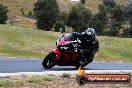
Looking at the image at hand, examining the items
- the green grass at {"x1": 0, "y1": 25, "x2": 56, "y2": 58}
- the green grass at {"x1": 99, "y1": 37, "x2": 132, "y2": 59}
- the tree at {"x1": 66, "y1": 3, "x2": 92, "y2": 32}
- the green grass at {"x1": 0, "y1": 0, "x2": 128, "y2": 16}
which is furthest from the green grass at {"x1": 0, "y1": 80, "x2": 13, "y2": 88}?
the green grass at {"x1": 0, "y1": 0, "x2": 128, "y2": 16}

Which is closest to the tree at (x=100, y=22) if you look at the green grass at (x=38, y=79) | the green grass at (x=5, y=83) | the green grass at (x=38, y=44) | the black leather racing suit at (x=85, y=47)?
the green grass at (x=38, y=44)

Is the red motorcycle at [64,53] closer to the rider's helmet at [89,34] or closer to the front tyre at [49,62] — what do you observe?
the front tyre at [49,62]

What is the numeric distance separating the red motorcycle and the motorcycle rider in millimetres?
148

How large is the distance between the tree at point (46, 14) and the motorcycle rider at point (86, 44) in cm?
6649

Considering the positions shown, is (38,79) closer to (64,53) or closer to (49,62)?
(49,62)

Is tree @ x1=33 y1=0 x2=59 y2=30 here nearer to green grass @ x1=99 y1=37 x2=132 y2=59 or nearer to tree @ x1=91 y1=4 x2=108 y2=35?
tree @ x1=91 y1=4 x2=108 y2=35

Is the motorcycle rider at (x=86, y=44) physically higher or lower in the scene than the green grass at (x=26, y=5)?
higher

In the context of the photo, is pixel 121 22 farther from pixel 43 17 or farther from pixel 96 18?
pixel 43 17

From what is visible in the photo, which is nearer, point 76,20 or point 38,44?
point 38,44

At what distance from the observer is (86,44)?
17938 millimetres

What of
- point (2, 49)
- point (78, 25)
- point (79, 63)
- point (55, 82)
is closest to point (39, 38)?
point (2, 49)

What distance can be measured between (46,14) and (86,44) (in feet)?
228

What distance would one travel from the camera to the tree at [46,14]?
85438 mm

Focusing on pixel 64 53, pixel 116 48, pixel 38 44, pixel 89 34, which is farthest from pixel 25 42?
pixel 89 34
